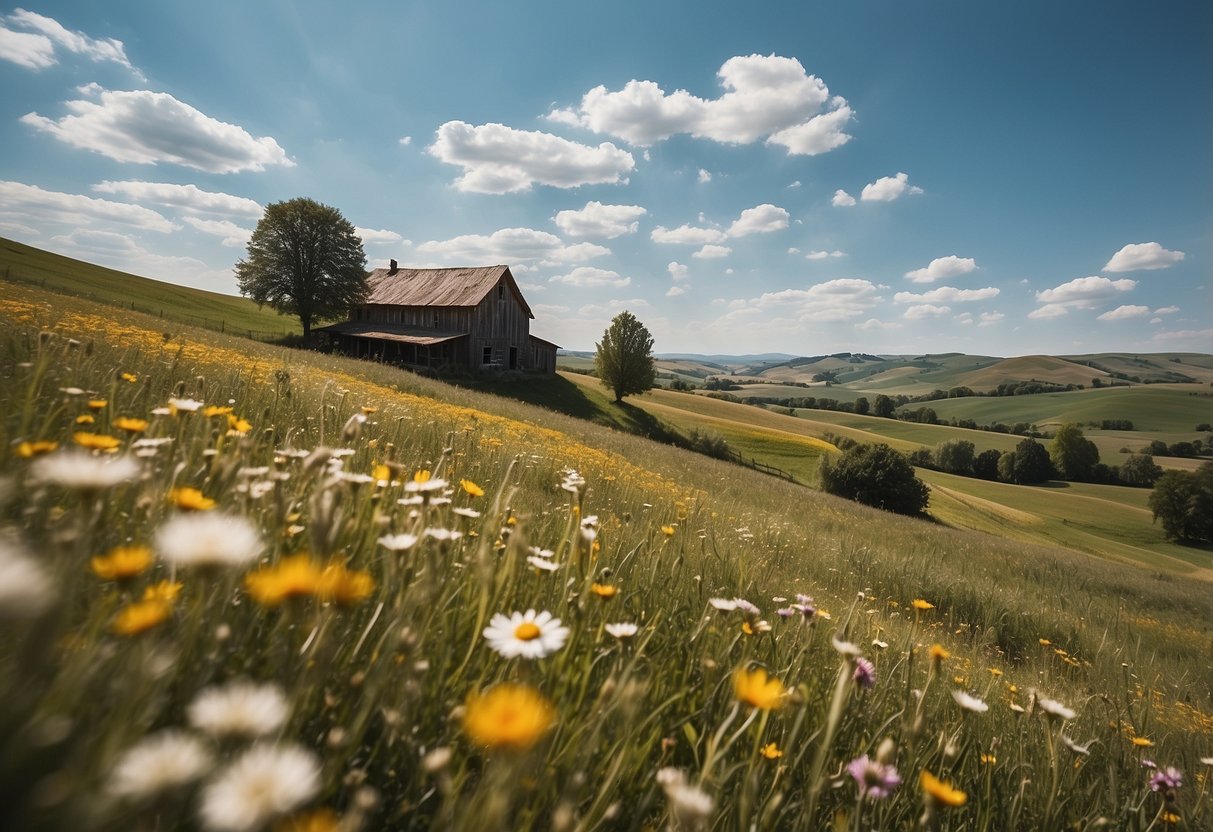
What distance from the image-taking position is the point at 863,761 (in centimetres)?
143

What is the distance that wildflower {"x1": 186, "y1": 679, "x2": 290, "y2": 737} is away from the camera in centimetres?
63

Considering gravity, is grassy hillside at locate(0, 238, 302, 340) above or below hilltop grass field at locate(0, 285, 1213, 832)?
above

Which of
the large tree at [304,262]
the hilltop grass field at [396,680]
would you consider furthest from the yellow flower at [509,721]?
the large tree at [304,262]

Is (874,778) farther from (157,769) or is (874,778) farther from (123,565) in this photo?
(123,565)

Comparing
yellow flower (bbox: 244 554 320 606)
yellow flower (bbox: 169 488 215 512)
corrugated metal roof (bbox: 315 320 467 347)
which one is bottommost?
yellow flower (bbox: 244 554 320 606)

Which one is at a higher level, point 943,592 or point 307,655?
point 307,655

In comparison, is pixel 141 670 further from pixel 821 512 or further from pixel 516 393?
pixel 516 393

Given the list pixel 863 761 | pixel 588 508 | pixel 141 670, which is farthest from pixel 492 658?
pixel 588 508

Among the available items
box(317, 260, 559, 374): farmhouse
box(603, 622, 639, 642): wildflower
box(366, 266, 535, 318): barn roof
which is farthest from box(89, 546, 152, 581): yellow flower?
box(366, 266, 535, 318): barn roof

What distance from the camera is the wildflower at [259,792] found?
1.76ft

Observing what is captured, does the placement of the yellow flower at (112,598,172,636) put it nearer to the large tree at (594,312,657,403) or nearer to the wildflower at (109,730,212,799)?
the wildflower at (109,730,212,799)

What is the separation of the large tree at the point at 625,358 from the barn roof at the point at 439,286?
27.7ft

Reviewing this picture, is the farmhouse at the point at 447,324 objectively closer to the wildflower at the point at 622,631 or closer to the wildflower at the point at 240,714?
the wildflower at the point at 622,631

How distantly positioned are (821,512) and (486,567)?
17327mm
